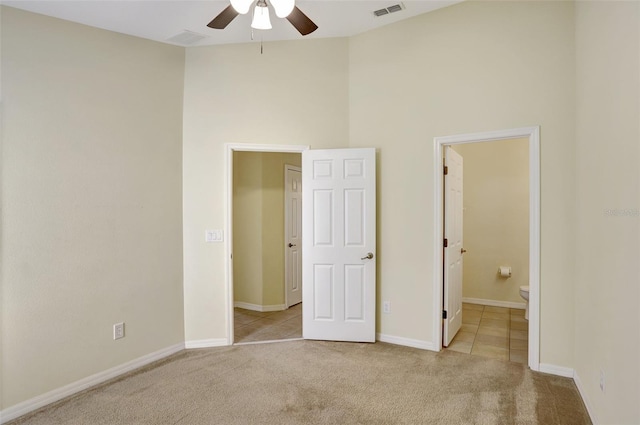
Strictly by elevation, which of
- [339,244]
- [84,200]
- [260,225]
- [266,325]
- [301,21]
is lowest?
[266,325]

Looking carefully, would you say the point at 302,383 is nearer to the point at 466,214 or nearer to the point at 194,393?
the point at 194,393

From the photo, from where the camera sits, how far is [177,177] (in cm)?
362

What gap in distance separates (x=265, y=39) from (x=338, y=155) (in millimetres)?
1430

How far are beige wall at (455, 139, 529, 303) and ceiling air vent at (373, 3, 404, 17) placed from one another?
94.2 inches

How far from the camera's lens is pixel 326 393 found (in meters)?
2.71

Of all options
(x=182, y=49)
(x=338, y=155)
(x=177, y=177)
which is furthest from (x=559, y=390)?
(x=182, y=49)

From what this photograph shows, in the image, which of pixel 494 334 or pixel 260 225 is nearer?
pixel 494 334

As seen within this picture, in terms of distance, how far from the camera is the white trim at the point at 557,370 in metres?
2.94

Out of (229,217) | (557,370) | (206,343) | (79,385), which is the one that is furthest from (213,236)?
(557,370)

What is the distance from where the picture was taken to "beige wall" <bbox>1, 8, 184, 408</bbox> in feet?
8.43

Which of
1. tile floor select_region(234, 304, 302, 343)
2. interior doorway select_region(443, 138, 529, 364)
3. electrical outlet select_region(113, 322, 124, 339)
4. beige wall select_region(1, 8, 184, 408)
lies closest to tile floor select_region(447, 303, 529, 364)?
interior doorway select_region(443, 138, 529, 364)

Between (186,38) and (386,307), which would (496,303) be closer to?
(386,307)

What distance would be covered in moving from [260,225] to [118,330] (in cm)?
228

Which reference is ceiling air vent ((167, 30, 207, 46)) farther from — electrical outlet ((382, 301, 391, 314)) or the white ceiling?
electrical outlet ((382, 301, 391, 314))
